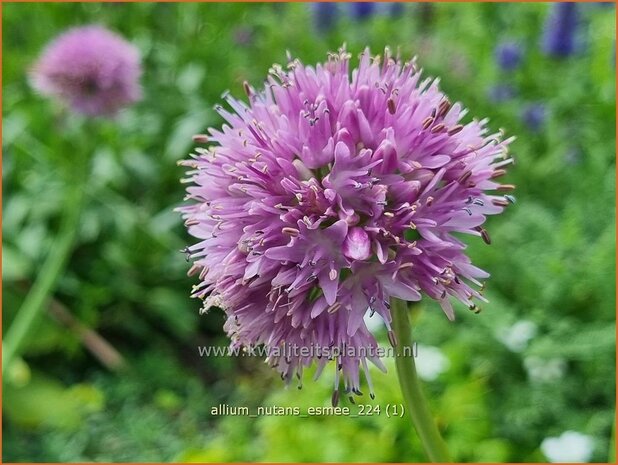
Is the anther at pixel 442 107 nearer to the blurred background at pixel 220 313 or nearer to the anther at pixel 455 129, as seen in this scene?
the anther at pixel 455 129

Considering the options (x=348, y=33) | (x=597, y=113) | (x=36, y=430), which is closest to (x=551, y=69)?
(x=597, y=113)

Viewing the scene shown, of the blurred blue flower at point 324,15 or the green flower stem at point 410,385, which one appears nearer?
the green flower stem at point 410,385

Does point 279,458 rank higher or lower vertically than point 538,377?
lower

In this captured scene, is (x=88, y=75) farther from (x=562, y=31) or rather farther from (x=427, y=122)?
(x=562, y=31)

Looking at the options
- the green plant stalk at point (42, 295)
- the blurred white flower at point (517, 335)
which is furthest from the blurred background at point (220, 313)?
the green plant stalk at point (42, 295)

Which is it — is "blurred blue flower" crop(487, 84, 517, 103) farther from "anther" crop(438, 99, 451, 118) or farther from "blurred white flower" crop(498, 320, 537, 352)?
"anther" crop(438, 99, 451, 118)

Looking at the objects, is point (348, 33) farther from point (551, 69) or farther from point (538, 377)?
point (538, 377)

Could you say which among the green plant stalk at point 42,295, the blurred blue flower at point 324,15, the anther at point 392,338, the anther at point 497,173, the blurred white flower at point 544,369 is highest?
the blurred blue flower at point 324,15
